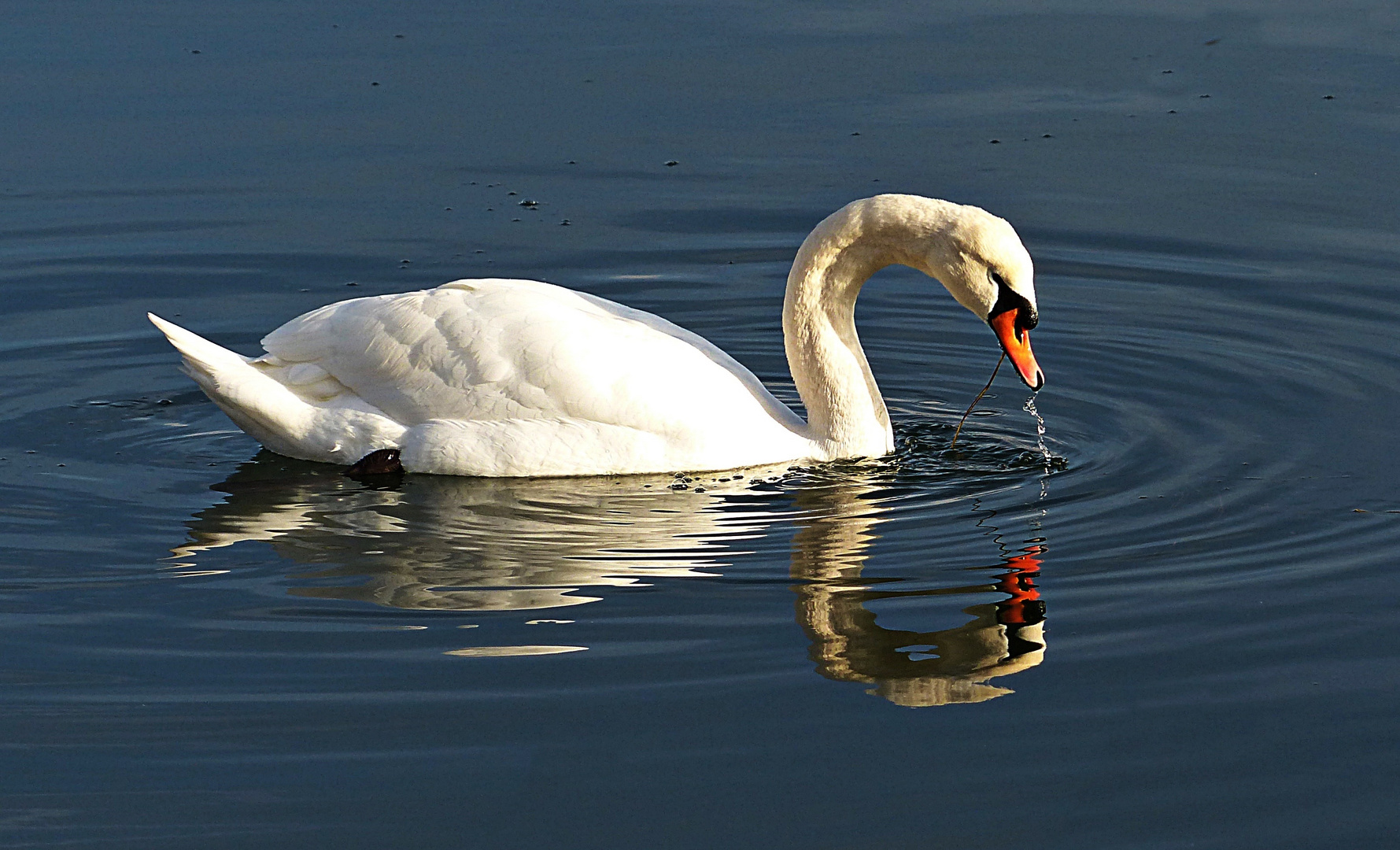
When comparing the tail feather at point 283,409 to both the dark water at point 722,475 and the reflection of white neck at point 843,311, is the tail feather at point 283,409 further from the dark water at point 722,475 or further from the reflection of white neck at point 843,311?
the reflection of white neck at point 843,311

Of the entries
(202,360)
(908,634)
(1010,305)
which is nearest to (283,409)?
(202,360)

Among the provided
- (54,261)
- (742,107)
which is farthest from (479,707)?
(742,107)

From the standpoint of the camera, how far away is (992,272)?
9086 millimetres

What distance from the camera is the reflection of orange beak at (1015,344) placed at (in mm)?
9133

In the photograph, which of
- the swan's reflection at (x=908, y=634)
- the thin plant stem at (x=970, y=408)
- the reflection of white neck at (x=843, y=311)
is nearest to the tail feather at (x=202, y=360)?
the reflection of white neck at (x=843, y=311)

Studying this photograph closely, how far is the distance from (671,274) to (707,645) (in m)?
5.64

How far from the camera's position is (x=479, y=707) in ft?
21.6

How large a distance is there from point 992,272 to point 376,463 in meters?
2.96

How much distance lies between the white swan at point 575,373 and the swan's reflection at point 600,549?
179mm

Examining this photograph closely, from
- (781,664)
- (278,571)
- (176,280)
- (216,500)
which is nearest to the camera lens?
(781,664)

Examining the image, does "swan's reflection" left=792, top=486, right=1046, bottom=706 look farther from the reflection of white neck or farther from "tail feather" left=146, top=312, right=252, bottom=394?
"tail feather" left=146, top=312, right=252, bottom=394

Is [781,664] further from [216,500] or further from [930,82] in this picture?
[930,82]

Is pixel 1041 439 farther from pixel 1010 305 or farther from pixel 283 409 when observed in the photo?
pixel 283 409

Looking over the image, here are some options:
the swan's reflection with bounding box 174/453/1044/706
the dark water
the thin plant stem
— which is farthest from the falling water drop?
the swan's reflection with bounding box 174/453/1044/706
